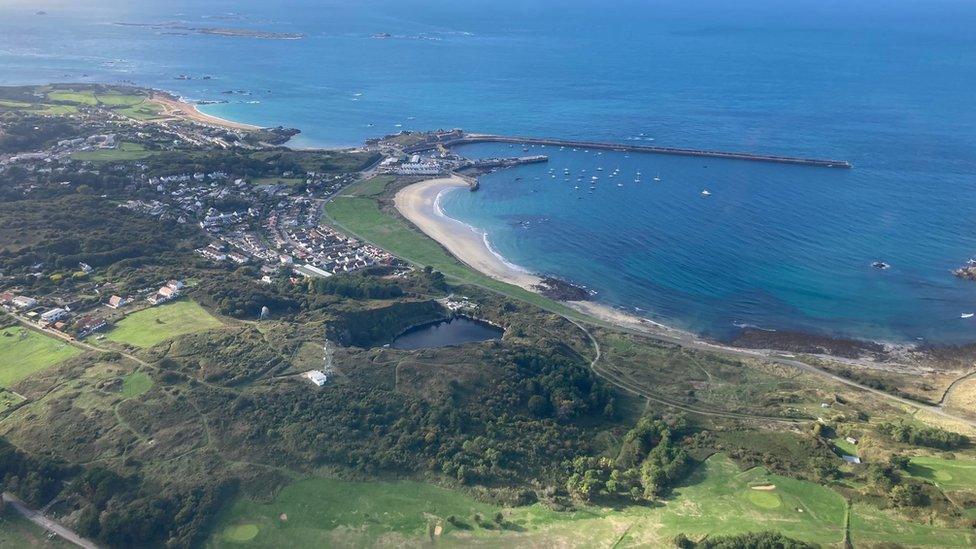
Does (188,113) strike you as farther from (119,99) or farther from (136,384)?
(136,384)

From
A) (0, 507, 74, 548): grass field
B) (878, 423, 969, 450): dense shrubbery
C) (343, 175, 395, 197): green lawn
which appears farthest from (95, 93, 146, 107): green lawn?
(878, 423, 969, 450): dense shrubbery

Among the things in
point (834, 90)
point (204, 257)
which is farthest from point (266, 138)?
point (834, 90)

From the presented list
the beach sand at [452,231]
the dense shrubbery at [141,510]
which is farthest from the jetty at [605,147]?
the dense shrubbery at [141,510]

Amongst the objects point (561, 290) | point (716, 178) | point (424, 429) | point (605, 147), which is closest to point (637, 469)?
point (424, 429)

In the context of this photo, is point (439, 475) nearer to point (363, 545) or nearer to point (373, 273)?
point (363, 545)

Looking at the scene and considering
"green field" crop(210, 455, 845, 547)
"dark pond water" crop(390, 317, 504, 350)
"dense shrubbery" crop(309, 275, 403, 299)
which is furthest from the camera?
"dense shrubbery" crop(309, 275, 403, 299)

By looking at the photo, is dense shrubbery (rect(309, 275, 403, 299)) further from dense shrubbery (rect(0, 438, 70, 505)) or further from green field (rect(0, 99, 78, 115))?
green field (rect(0, 99, 78, 115))
